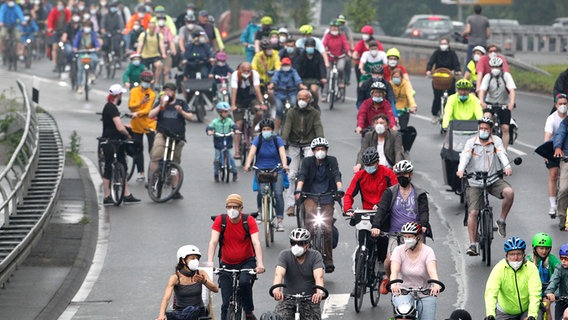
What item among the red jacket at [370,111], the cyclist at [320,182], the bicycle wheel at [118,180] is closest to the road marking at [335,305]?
the cyclist at [320,182]

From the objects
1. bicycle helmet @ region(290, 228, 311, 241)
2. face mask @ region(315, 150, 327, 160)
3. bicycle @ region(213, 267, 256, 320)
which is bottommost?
bicycle @ region(213, 267, 256, 320)

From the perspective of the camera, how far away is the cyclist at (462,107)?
25.4m

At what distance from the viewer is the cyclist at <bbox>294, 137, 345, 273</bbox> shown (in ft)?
68.2

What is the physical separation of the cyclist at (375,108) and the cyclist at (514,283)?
30.9 ft

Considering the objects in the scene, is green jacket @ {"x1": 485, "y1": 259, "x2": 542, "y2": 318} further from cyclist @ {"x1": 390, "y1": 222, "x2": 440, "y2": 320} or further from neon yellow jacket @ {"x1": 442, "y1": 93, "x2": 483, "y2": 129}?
neon yellow jacket @ {"x1": 442, "y1": 93, "x2": 483, "y2": 129}

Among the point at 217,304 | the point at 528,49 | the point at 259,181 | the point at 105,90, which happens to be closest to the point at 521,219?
the point at 259,181

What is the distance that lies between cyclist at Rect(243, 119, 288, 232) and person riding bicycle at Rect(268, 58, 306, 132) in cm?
752

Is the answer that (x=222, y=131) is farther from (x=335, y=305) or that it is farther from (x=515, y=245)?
(x=515, y=245)

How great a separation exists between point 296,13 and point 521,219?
34.0m

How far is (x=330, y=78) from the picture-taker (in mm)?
37375

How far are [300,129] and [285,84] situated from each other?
6886mm

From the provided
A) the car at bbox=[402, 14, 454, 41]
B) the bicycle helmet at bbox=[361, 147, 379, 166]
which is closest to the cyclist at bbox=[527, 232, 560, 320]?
the bicycle helmet at bbox=[361, 147, 379, 166]

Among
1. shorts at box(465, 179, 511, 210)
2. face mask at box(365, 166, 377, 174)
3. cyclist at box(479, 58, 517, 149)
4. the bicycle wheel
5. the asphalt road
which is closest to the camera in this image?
face mask at box(365, 166, 377, 174)

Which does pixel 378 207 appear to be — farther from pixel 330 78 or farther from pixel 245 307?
pixel 330 78
